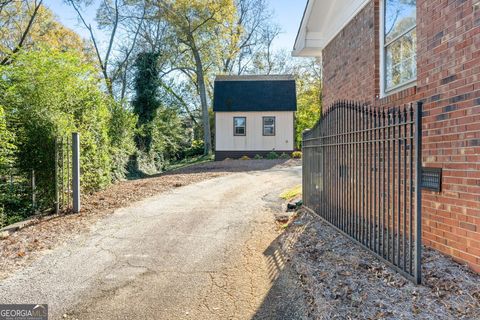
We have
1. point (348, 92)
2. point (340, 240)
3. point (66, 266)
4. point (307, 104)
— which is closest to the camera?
point (66, 266)

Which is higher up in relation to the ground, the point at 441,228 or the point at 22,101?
the point at 22,101

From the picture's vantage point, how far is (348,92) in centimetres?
754

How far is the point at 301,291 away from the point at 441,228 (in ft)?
6.06

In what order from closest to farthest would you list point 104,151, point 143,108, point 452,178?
1. point 452,178
2. point 104,151
3. point 143,108

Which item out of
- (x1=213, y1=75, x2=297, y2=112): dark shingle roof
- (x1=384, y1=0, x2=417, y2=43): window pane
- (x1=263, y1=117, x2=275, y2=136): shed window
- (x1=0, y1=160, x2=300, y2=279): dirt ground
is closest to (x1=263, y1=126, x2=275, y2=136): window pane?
(x1=263, y1=117, x2=275, y2=136): shed window

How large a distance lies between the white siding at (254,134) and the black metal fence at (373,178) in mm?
16866

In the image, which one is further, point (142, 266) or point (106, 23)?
point (106, 23)

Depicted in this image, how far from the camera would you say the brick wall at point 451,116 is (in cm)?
360

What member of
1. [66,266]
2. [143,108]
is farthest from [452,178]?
[143,108]

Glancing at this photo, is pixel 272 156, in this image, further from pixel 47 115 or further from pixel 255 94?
pixel 47 115

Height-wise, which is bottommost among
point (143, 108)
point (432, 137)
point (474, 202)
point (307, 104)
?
point (474, 202)

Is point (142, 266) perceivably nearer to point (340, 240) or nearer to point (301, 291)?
point (301, 291)

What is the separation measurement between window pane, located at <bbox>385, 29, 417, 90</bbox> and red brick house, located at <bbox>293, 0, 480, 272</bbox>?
0.01m

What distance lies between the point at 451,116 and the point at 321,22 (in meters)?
6.15
